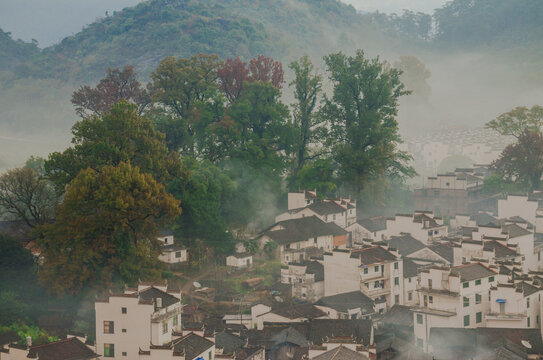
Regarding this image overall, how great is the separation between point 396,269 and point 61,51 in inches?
4370

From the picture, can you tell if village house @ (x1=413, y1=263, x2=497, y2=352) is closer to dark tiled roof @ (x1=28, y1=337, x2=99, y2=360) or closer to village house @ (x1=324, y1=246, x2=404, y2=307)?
village house @ (x1=324, y1=246, x2=404, y2=307)

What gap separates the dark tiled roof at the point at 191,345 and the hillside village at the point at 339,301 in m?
0.09

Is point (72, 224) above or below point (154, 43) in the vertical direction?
below

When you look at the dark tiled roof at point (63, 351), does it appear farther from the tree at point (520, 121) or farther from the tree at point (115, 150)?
the tree at point (520, 121)

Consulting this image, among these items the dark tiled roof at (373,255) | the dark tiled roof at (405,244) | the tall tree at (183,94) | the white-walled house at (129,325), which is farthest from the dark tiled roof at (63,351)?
the tall tree at (183,94)

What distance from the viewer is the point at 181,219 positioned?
51219mm

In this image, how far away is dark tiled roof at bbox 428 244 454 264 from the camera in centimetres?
4947

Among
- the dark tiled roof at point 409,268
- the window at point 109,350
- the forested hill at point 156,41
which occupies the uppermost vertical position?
the forested hill at point 156,41

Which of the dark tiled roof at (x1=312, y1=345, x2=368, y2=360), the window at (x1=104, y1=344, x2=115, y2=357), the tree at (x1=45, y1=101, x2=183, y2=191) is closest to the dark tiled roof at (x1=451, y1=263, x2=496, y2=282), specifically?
the dark tiled roof at (x1=312, y1=345, x2=368, y2=360)

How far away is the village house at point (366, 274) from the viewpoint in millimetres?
46281

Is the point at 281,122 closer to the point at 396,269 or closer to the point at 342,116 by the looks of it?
the point at 342,116

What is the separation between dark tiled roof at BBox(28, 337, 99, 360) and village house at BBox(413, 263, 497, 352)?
16.5 metres

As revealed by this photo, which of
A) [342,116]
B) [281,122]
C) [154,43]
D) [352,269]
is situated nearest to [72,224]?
[352,269]

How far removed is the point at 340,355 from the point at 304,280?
13.7 m
